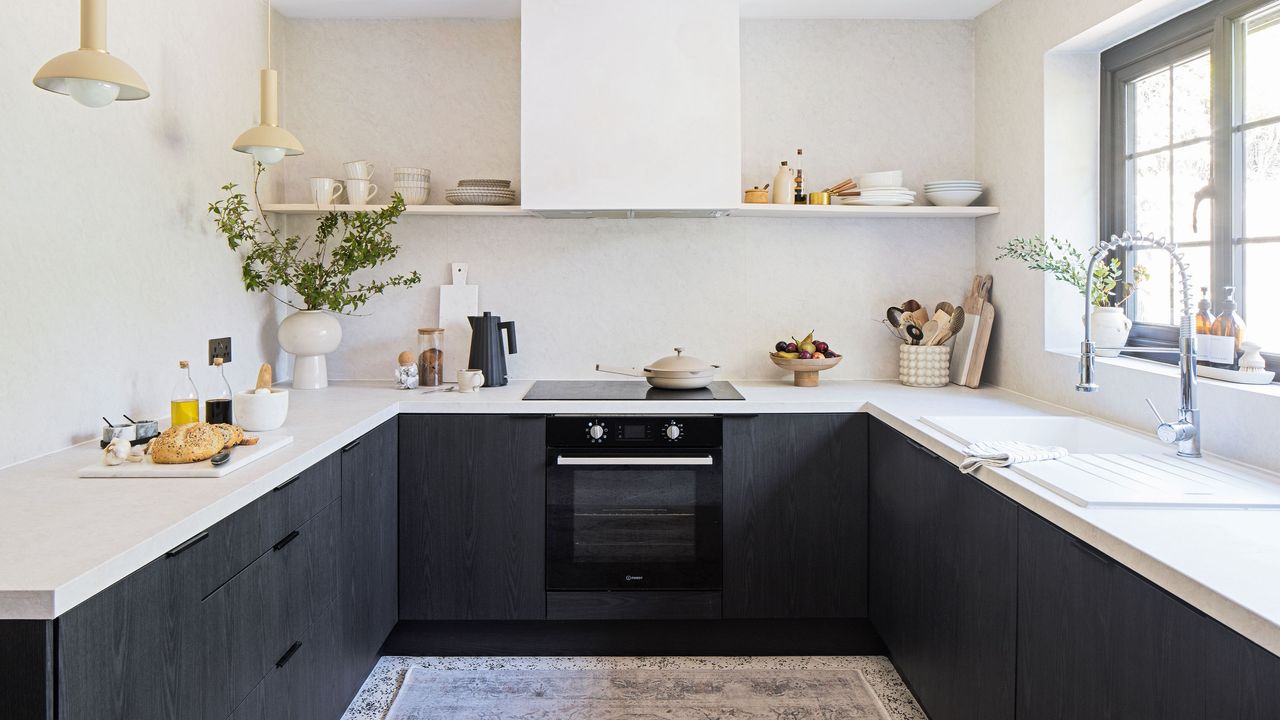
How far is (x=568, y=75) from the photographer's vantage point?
9.95ft

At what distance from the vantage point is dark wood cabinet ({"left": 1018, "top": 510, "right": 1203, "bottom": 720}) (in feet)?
3.94

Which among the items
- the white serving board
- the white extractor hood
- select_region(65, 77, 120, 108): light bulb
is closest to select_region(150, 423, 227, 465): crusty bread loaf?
the white serving board

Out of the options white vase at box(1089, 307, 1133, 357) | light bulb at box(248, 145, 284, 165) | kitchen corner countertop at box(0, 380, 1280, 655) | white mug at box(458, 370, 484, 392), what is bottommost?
kitchen corner countertop at box(0, 380, 1280, 655)

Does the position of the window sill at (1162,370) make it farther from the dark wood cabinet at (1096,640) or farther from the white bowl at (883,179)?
the white bowl at (883,179)

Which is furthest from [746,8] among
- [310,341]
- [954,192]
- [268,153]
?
[310,341]

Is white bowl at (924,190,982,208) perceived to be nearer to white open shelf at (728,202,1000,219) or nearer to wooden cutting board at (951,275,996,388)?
white open shelf at (728,202,1000,219)

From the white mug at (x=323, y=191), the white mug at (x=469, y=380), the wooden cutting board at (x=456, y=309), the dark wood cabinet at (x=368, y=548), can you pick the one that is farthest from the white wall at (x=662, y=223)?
the dark wood cabinet at (x=368, y=548)

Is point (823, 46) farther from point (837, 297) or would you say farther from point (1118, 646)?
point (1118, 646)

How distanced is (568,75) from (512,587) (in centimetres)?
185

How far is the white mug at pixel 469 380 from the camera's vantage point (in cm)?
308

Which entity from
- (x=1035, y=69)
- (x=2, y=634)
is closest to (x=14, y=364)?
(x=2, y=634)

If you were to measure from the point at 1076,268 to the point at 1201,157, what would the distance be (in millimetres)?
520

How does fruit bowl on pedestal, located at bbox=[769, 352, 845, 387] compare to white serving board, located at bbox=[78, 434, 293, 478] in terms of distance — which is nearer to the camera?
white serving board, located at bbox=[78, 434, 293, 478]

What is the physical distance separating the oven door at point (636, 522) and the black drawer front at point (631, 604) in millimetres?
30
